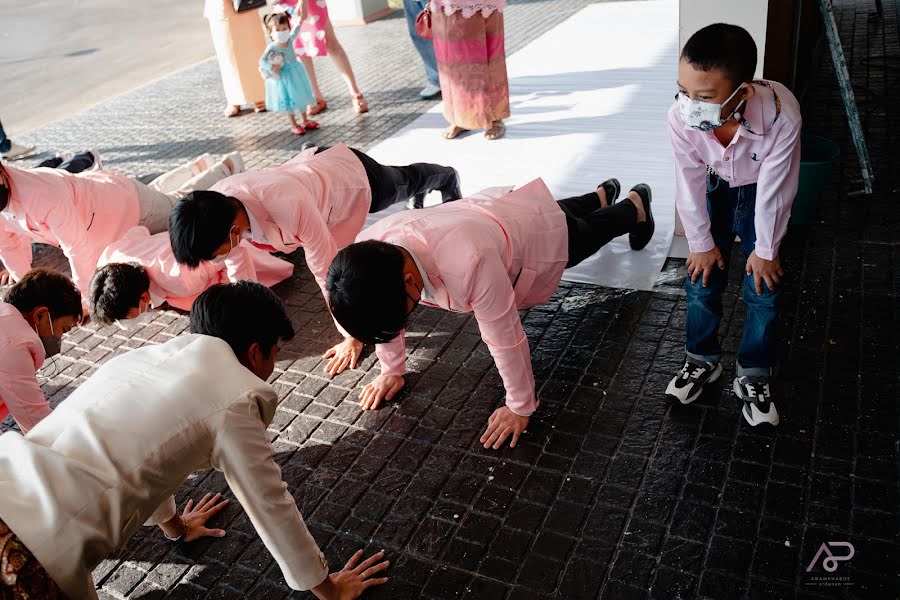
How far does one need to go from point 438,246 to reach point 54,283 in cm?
141

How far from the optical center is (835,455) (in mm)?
2334

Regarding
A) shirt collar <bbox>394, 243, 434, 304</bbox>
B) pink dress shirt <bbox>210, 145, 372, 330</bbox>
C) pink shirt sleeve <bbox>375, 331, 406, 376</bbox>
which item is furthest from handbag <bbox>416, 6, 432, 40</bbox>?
shirt collar <bbox>394, 243, 434, 304</bbox>

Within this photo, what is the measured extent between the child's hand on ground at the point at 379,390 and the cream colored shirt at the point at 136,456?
3.45 ft

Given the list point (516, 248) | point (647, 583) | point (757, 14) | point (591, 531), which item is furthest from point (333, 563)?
point (757, 14)

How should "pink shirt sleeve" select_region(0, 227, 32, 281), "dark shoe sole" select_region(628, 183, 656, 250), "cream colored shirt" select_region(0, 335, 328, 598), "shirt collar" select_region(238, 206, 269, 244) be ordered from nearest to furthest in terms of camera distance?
1. "cream colored shirt" select_region(0, 335, 328, 598)
2. "shirt collar" select_region(238, 206, 269, 244)
3. "dark shoe sole" select_region(628, 183, 656, 250)
4. "pink shirt sleeve" select_region(0, 227, 32, 281)

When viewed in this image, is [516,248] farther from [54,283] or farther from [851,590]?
[54,283]

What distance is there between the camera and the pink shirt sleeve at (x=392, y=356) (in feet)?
9.34

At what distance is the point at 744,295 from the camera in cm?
241

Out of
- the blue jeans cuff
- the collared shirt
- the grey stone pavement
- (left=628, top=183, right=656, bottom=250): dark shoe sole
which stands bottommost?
the grey stone pavement

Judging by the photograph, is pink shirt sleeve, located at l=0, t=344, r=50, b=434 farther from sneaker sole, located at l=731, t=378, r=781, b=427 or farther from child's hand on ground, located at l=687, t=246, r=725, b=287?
sneaker sole, located at l=731, t=378, r=781, b=427

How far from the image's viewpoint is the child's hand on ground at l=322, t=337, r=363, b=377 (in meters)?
3.13

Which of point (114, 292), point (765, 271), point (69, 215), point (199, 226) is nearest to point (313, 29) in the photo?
point (69, 215)

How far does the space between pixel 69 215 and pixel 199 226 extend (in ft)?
4.41

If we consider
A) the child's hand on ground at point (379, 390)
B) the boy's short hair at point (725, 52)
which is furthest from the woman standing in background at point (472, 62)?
the boy's short hair at point (725, 52)
